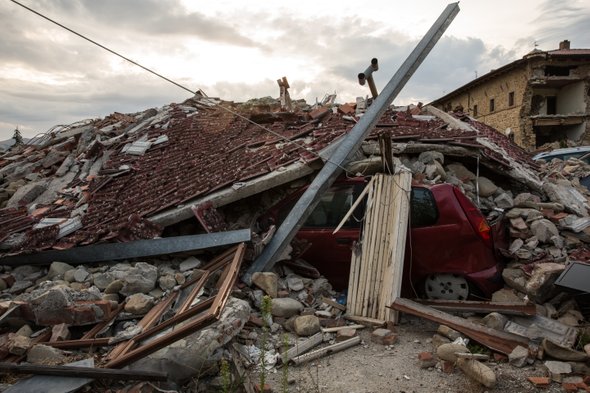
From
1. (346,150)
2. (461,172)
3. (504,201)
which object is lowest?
(504,201)

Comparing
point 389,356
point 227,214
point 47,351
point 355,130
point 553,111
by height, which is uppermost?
point 553,111

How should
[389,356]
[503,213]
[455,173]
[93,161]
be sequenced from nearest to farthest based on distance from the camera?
[389,356] < [503,213] < [455,173] < [93,161]

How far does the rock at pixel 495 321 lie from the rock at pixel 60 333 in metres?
4.32

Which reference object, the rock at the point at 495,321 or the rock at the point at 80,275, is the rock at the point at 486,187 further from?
the rock at the point at 80,275

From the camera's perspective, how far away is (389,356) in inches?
164

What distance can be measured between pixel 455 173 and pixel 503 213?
147 centimetres

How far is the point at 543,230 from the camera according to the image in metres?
5.79

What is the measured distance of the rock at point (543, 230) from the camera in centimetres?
578

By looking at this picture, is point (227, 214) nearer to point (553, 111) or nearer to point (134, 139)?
point (134, 139)

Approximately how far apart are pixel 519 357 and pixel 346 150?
13.0 ft

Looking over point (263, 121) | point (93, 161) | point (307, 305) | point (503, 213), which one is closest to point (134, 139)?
point (93, 161)

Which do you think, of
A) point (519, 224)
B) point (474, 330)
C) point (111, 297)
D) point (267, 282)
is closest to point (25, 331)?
point (111, 297)

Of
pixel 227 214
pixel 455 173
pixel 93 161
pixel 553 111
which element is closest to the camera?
pixel 227 214

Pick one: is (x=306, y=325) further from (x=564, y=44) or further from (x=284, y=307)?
(x=564, y=44)
